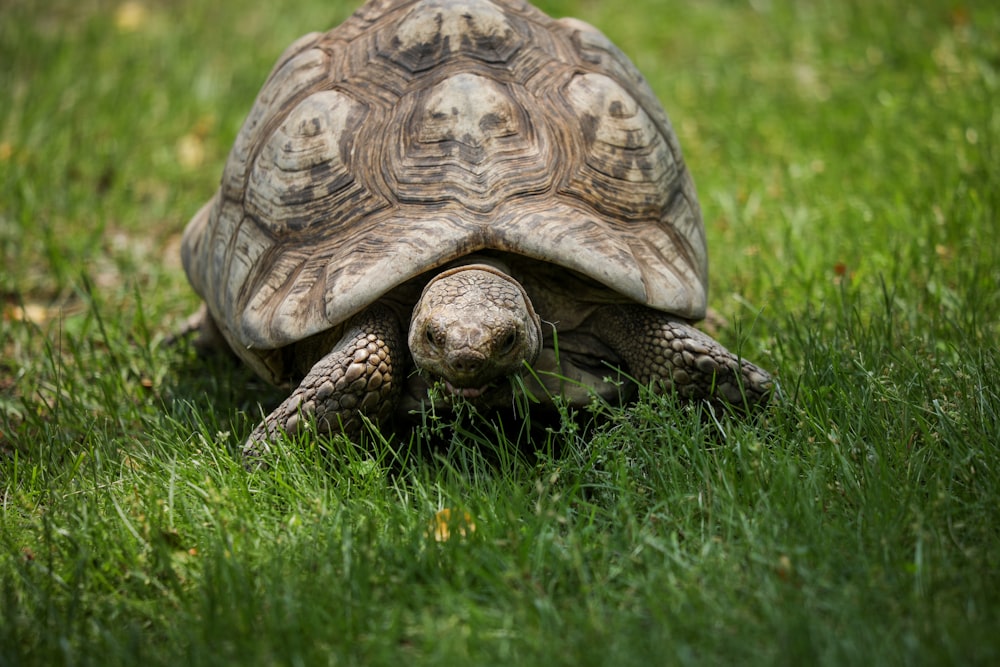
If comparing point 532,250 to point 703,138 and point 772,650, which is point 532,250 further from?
point 703,138

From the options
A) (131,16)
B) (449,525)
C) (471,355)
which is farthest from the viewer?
(131,16)

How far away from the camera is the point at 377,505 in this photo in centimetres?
253

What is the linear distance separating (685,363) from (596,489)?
Answer: 0.51 meters

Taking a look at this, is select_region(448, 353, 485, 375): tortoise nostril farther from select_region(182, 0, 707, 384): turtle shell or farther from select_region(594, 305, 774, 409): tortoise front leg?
select_region(594, 305, 774, 409): tortoise front leg

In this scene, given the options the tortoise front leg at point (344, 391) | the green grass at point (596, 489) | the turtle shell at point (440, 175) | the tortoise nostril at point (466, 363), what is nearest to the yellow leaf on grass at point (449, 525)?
the green grass at point (596, 489)

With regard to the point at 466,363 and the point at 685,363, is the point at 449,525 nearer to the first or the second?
the point at 466,363

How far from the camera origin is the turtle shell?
2.80 meters

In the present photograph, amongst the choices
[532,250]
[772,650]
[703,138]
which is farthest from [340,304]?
[703,138]

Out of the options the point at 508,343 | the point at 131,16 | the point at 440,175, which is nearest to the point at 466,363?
the point at 508,343

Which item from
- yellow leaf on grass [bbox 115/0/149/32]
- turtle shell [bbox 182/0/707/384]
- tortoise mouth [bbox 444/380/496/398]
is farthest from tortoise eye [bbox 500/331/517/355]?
yellow leaf on grass [bbox 115/0/149/32]

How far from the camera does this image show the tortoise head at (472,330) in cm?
258

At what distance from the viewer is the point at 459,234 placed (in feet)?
9.02

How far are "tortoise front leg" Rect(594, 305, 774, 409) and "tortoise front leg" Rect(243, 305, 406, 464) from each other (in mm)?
696

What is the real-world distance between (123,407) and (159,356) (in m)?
0.45
